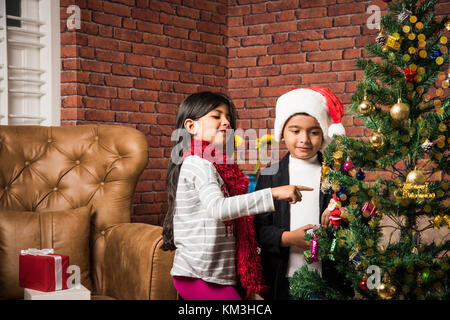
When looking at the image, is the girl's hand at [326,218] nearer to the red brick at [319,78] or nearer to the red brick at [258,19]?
the red brick at [319,78]

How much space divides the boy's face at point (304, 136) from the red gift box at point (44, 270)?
93 cm

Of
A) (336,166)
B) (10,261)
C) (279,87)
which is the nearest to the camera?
(336,166)

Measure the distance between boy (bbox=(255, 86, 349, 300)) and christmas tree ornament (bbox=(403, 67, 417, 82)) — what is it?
0.26m

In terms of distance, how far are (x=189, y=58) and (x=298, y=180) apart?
1.99 meters

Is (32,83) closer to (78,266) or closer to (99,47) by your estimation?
(99,47)

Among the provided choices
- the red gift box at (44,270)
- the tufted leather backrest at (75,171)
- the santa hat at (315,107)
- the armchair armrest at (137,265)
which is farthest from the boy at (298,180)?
the tufted leather backrest at (75,171)

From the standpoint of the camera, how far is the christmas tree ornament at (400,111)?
50.9 inches

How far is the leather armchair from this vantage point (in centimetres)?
211

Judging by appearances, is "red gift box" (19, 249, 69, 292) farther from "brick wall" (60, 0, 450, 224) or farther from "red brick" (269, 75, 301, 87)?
"red brick" (269, 75, 301, 87)

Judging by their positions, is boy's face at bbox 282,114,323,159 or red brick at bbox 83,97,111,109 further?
red brick at bbox 83,97,111,109

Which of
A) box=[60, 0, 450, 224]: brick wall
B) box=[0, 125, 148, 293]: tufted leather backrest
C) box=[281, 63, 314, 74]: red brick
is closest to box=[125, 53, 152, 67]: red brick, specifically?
box=[60, 0, 450, 224]: brick wall
